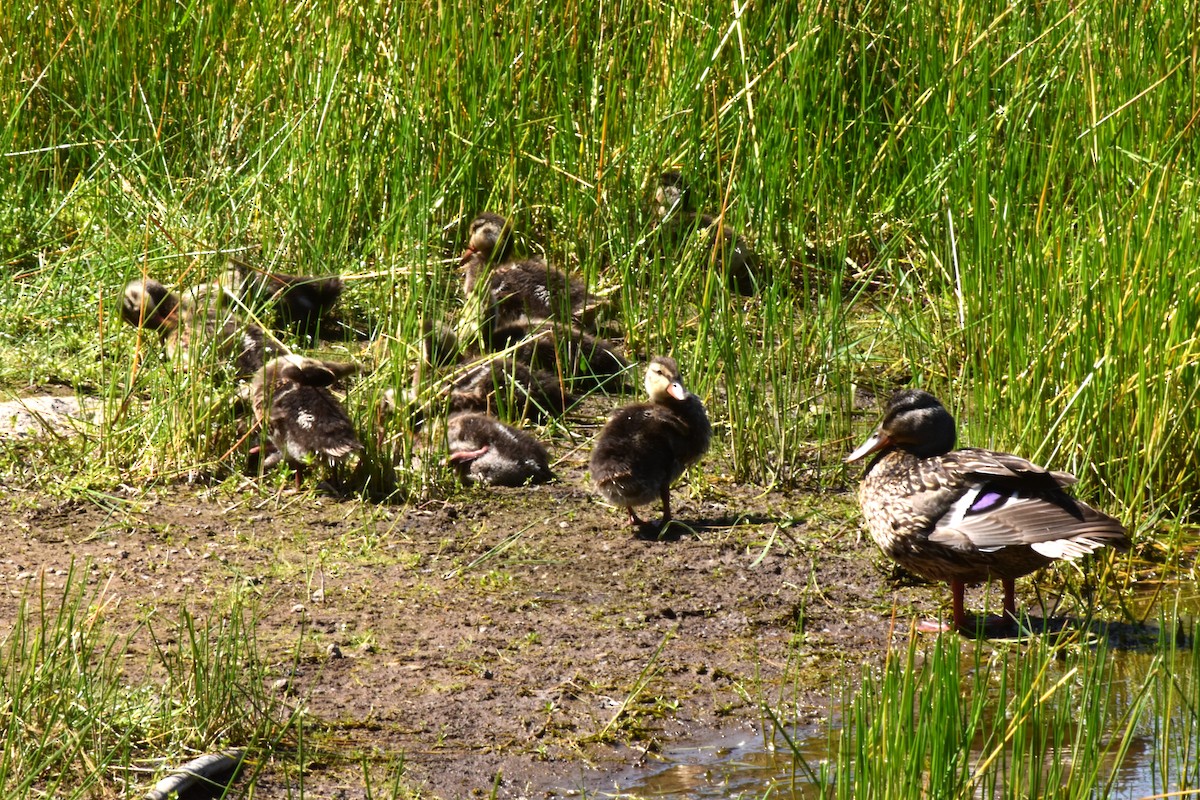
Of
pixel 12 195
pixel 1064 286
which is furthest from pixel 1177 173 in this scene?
pixel 12 195

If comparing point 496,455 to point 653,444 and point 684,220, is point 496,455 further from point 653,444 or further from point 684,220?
point 684,220

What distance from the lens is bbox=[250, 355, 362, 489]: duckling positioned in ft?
20.0

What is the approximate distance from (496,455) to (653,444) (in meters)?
0.78

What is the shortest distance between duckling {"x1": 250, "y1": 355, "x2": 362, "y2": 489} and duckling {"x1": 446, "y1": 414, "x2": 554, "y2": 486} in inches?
19.1

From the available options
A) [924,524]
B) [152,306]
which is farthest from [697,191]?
[924,524]

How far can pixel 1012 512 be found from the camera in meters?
4.90

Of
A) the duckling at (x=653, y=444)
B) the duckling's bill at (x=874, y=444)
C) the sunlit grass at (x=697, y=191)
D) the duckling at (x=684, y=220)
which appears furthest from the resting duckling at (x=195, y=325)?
the duckling's bill at (x=874, y=444)

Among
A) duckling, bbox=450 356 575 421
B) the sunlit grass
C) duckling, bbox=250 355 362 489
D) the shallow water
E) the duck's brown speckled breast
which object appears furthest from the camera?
duckling, bbox=450 356 575 421

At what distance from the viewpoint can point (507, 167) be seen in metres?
8.29

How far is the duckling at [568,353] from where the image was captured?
23.9 ft

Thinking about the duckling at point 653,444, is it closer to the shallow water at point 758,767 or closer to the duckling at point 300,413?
the duckling at point 300,413

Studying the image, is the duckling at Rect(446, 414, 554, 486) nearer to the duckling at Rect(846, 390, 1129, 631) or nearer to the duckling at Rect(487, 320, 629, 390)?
the duckling at Rect(487, 320, 629, 390)

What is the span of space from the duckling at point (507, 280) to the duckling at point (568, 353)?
0.23m

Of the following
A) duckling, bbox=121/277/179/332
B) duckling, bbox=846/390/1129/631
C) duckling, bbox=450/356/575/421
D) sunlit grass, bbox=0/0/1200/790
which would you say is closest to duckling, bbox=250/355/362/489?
sunlit grass, bbox=0/0/1200/790
